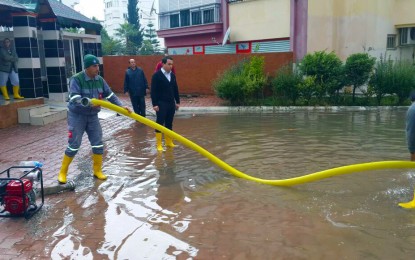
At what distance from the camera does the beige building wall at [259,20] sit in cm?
1958

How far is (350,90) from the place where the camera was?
1537 centimetres

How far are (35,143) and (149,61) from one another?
437 inches

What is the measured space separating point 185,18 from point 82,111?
76.5ft

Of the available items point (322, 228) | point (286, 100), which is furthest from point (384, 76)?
point (322, 228)

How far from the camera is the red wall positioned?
1658cm

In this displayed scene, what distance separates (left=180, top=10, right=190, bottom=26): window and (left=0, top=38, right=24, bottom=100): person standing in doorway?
1735 cm

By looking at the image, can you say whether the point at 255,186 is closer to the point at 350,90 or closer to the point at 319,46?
the point at 350,90

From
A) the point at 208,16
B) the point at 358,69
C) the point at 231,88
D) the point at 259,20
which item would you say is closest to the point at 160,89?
the point at 231,88

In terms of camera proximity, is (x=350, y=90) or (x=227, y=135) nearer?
(x=227, y=135)

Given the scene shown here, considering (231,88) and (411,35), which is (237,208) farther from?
(411,35)

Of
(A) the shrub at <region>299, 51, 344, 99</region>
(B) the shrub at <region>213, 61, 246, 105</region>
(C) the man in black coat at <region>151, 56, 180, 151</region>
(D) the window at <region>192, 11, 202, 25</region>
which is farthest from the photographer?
(D) the window at <region>192, 11, 202, 25</region>

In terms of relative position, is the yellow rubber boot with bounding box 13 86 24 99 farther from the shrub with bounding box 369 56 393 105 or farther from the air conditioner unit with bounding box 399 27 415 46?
the air conditioner unit with bounding box 399 27 415 46

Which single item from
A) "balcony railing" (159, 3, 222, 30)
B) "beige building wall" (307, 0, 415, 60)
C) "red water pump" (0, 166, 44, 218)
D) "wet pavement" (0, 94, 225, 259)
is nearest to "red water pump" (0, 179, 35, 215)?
"red water pump" (0, 166, 44, 218)

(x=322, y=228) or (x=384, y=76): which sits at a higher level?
(x=384, y=76)
